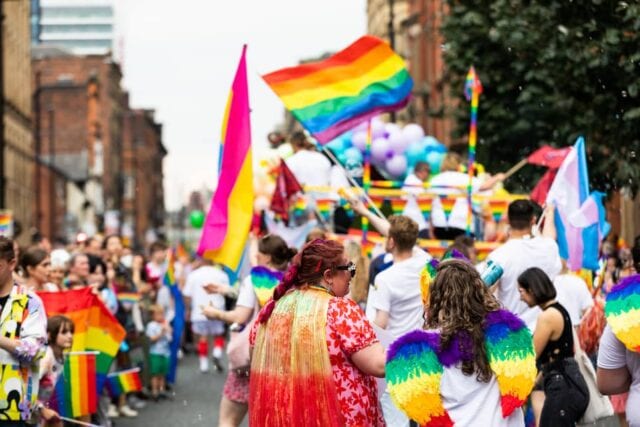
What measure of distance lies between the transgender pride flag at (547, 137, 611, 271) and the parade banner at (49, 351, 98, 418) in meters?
3.93

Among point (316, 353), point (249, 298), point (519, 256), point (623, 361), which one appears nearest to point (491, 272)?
point (623, 361)

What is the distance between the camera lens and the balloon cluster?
16.2 m

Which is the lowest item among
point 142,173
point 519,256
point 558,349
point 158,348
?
point 158,348

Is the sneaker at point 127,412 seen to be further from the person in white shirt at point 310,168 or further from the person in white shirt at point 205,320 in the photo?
the person in white shirt at point 205,320

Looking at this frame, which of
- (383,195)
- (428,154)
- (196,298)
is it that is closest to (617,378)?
(383,195)

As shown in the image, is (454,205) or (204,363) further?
(204,363)

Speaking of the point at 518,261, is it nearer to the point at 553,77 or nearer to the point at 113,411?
the point at 113,411

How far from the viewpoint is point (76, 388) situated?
38.1ft

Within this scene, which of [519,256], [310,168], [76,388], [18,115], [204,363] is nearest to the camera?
[519,256]

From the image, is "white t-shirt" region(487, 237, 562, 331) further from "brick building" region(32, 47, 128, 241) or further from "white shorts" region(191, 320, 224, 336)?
"brick building" region(32, 47, 128, 241)

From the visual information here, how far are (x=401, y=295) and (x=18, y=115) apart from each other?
74.3 meters

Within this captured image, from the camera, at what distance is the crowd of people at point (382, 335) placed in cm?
628

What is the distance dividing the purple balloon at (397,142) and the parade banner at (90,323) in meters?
4.48

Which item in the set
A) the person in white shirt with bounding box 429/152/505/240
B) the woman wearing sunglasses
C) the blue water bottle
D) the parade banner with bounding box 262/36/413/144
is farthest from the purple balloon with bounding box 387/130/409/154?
the woman wearing sunglasses
